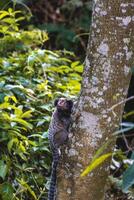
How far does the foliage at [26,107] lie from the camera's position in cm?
360

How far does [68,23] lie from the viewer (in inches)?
292

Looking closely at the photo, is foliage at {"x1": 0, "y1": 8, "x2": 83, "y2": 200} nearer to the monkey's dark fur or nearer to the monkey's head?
the monkey's dark fur

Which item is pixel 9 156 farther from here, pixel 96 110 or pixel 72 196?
pixel 96 110

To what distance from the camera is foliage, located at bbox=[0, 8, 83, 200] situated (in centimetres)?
360

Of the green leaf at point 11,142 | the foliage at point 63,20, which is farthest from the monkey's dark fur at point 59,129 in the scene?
the foliage at point 63,20

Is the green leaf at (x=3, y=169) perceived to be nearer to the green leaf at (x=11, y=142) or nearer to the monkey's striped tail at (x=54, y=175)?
the green leaf at (x=11, y=142)

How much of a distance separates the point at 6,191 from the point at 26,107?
84 cm

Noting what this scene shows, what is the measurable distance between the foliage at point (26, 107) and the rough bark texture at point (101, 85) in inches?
24.7

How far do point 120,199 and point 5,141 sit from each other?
1.10 meters

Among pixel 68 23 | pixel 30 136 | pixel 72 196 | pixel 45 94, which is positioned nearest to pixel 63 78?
pixel 45 94

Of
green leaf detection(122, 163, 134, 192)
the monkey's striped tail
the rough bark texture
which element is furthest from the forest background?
green leaf detection(122, 163, 134, 192)

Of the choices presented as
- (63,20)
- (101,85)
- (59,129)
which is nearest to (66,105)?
(59,129)

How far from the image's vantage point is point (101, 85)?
2.87m

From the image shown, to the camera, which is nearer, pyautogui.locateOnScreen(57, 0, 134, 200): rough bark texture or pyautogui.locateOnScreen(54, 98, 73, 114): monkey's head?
pyautogui.locateOnScreen(57, 0, 134, 200): rough bark texture
